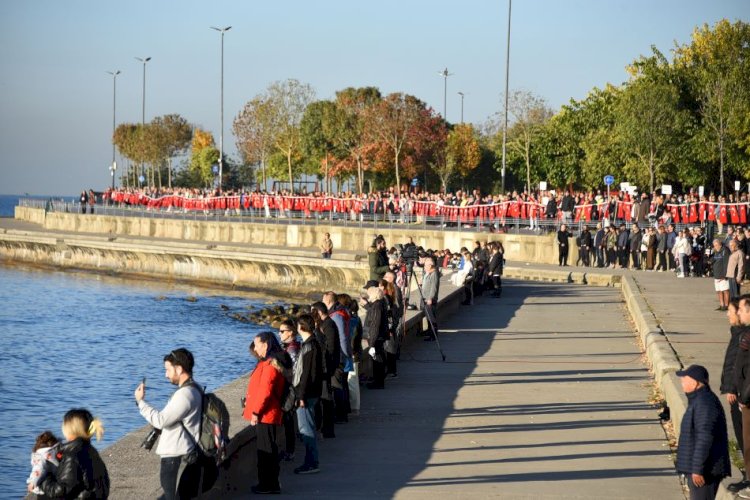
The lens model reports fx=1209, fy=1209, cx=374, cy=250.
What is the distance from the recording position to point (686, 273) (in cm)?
A: 4006

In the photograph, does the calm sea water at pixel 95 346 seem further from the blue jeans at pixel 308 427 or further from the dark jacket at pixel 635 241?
the dark jacket at pixel 635 241

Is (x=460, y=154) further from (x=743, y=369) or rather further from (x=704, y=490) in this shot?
(x=704, y=490)

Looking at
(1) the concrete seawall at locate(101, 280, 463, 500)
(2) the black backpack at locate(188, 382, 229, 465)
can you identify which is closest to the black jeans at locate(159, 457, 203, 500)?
(2) the black backpack at locate(188, 382, 229, 465)

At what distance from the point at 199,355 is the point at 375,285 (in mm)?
18193

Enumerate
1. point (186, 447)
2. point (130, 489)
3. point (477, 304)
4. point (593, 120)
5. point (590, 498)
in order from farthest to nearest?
1. point (593, 120)
2. point (477, 304)
3. point (590, 498)
4. point (130, 489)
5. point (186, 447)

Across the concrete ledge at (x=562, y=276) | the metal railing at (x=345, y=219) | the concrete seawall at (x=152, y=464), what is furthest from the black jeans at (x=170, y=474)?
the metal railing at (x=345, y=219)

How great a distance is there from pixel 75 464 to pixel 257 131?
8968cm

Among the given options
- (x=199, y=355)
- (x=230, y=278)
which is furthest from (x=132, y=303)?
(x=199, y=355)

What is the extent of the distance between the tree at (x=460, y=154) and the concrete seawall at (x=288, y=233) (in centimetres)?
3287

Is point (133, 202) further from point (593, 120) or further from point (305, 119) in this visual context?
point (593, 120)

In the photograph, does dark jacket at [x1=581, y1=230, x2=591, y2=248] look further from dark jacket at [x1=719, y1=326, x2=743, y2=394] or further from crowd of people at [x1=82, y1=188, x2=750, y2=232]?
dark jacket at [x1=719, y1=326, x2=743, y2=394]

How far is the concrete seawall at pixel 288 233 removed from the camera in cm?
4778

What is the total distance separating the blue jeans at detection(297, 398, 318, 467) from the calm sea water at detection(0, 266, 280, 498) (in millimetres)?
7404

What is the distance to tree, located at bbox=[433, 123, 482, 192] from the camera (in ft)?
320
